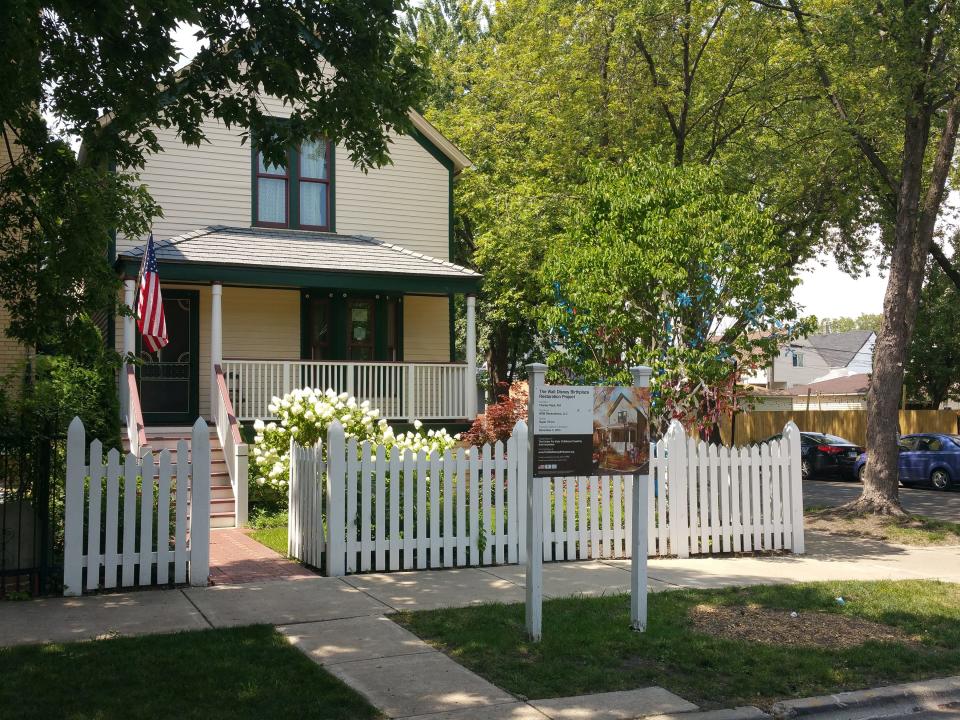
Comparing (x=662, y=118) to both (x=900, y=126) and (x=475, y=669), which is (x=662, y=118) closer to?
(x=900, y=126)

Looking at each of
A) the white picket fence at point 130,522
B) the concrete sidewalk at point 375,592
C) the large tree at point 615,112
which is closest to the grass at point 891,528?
the concrete sidewalk at point 375,592

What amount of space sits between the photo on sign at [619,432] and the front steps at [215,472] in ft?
23.4

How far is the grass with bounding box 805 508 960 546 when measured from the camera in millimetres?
14031

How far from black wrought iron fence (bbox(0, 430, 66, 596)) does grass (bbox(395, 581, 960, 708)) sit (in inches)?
132

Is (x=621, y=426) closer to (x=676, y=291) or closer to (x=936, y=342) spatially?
(x=676, y=291)

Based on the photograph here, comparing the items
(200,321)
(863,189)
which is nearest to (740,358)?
(200,321)

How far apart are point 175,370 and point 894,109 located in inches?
556

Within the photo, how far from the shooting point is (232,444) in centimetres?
1474

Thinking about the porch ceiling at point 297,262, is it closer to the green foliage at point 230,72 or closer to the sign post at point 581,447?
the green foliage at point 230,72

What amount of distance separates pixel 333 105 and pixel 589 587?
5.79 m

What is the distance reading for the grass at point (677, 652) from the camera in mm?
6145

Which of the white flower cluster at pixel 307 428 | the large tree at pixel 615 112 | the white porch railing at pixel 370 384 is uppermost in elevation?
the large tree at pixel 615 112

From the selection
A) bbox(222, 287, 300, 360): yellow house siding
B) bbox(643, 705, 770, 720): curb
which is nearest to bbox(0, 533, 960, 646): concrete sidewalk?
bbox(643, 705, 770, 720): curb

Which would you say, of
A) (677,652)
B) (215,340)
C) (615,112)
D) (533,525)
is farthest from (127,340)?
(677,652)
